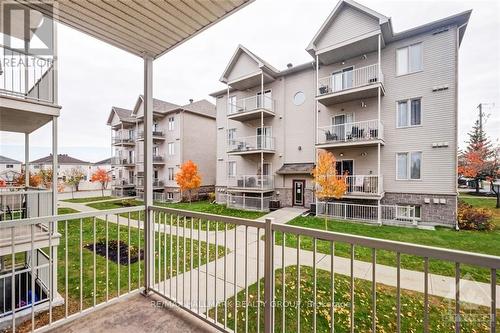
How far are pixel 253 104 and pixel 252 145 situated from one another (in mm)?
2771

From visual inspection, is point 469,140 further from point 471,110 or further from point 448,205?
point 448,205

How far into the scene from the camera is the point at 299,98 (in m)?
13.0

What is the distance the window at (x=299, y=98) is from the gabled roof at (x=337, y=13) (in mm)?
2366

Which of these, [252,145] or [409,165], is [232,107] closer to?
[252,145]

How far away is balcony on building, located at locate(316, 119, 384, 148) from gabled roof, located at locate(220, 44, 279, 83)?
4.98 meters

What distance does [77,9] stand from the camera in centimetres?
218

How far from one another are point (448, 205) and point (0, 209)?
568 inches

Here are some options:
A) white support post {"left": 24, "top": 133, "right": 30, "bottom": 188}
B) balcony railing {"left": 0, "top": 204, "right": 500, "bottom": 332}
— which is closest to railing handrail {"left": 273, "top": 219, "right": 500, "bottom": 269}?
balcony railing {"left": 0, "top": 204, "right": 500, "bottom": 332}

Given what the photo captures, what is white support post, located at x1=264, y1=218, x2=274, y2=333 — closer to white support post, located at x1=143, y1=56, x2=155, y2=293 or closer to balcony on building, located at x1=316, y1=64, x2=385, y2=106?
white support post, located at x1=143, y1=56, x2=155, y2=293

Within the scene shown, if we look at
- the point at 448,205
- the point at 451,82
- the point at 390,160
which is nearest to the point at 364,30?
the point at 451,82

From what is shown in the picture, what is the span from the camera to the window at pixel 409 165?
9445 millimetres

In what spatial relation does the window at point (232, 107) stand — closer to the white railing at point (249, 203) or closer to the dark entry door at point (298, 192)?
the white railing at point (249, 203)

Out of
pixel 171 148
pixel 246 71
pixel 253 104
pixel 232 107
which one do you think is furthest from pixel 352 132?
pixel 171 148

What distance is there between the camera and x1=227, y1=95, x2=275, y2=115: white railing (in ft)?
43.7
